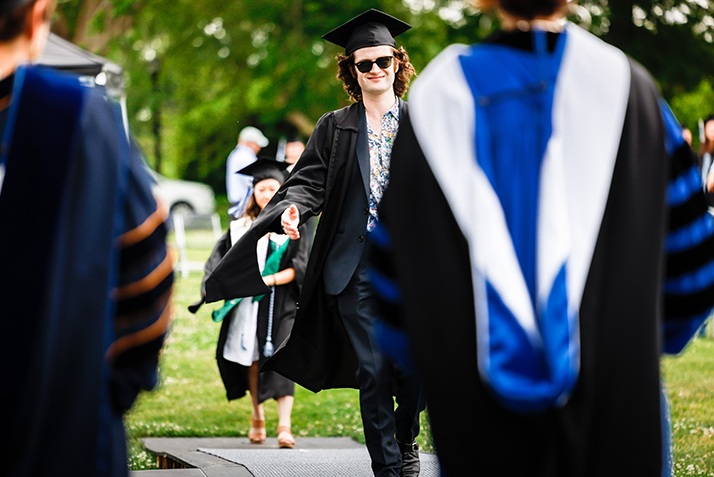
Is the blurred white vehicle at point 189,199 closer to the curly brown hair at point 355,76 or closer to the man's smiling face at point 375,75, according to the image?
the curly brown hair at point 355,76

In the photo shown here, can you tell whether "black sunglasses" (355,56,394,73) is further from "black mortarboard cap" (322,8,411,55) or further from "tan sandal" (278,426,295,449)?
"tan sandal" (278,426,295,449)

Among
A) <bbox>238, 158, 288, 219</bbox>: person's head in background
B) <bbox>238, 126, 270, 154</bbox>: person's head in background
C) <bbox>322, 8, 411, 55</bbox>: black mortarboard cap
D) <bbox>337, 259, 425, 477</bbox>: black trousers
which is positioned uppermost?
<bbox>238, 126, 270, 154</bbox>: person's head in background

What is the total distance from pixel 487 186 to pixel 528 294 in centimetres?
24

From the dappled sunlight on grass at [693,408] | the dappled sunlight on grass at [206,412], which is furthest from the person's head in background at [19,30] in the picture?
the dappled sunlight on grass at [693,408]

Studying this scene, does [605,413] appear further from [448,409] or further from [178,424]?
[178,424]

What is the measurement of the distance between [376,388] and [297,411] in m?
3.09

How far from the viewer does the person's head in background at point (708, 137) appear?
1059cm

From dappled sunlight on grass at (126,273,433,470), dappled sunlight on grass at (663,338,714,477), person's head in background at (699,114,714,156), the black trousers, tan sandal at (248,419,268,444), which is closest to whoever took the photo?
the black trousers

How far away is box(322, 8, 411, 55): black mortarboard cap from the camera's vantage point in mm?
4785

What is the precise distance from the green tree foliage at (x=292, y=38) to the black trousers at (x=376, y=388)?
11.8 meters

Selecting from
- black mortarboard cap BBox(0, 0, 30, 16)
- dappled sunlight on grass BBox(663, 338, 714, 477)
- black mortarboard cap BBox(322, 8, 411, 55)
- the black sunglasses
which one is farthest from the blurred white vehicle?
black mortarboard cap BBox(0, 0, 30, 16)

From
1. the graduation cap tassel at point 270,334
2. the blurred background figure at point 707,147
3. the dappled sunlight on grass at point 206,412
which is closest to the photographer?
the graduation cap tassel at point 270,334

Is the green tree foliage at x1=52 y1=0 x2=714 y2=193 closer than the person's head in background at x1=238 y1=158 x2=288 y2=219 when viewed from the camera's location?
No

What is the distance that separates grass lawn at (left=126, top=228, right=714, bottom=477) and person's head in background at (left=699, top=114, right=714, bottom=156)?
239cm
